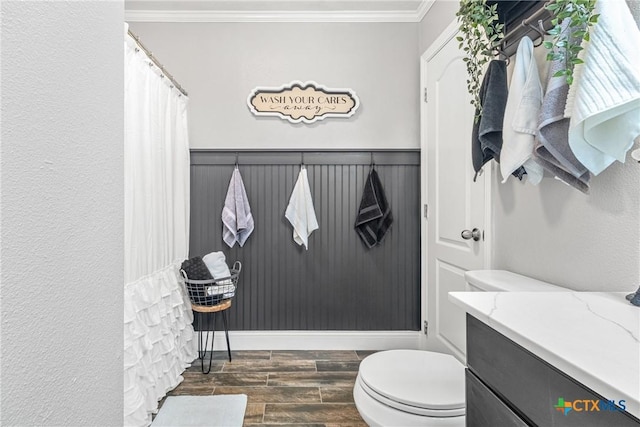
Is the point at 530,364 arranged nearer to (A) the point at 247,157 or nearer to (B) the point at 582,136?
(B) the point at 582,136

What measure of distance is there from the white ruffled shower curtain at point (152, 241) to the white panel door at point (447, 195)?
1.63 meters

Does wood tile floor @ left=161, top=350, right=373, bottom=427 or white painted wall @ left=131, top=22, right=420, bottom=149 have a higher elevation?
white painted wall @ left=131, top=22, right=420, bottom=149

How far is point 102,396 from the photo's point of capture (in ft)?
2.54

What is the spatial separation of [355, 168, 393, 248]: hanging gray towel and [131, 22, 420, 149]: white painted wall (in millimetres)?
304

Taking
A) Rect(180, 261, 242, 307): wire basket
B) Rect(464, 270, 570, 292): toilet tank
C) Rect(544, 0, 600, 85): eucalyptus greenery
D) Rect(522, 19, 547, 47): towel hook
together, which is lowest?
Rect(180, 261, 242, 307): wire basket

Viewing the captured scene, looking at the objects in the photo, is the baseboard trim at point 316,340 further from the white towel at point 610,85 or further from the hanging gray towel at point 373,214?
the white towel at point 610,85

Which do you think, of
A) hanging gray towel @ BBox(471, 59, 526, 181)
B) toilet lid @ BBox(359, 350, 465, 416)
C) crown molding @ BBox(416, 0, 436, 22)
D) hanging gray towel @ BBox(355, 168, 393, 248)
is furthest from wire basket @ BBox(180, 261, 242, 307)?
crown molding @ BBox(416, 0, 436, 22)

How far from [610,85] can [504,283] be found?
72 centimetres

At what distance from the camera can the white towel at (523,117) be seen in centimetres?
111

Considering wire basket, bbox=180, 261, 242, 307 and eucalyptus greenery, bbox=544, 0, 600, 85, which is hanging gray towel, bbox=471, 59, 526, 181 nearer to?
eucalyptus greenery, bbox=544, 0, 600, 85

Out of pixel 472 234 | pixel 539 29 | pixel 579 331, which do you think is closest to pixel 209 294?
pixel 472 234

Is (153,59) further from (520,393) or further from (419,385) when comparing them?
(520,393)

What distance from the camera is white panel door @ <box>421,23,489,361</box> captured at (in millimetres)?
1854

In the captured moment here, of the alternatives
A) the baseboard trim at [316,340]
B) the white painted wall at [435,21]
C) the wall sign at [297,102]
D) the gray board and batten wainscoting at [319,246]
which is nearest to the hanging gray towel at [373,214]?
the gray board and batten wainscoting at [319,246]
